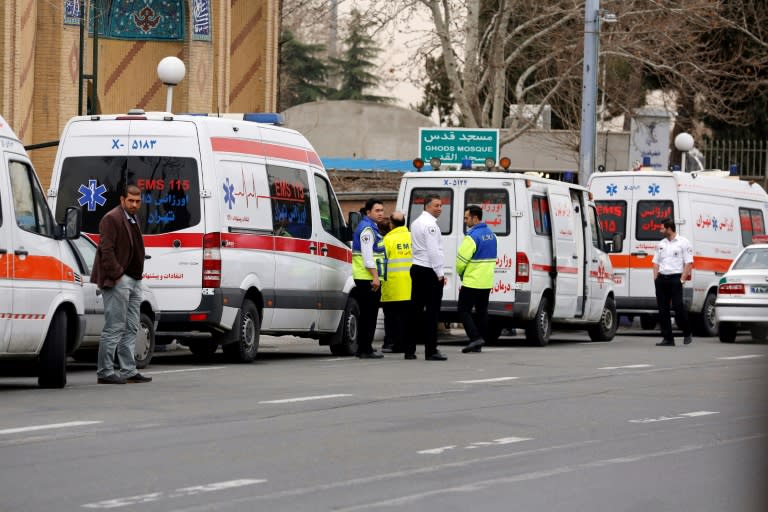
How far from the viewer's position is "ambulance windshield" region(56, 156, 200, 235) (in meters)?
16.5

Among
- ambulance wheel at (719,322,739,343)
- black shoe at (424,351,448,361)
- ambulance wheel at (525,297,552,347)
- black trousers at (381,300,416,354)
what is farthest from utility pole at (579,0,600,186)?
black shoe at (424,351,448,361)

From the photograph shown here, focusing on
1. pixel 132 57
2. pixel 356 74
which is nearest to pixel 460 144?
pixel 132 57

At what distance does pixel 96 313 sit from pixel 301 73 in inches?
2549

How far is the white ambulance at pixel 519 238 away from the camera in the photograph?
70.9ft

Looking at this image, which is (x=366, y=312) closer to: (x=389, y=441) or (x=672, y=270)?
(x=672, y=270)

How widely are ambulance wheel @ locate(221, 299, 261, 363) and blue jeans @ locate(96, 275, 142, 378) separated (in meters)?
2.90

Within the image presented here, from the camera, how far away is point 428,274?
1838cm

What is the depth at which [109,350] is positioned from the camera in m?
14.1

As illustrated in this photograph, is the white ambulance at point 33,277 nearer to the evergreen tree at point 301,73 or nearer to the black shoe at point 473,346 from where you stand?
the black shoe at point 473,346

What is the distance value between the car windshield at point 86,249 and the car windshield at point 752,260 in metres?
11.8

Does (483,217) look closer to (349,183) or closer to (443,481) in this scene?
(443,481)

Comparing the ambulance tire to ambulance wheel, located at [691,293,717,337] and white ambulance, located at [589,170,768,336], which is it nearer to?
white ambulance, located at [589,170,768,336]

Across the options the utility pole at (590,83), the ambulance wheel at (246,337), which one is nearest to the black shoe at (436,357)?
the ambulance wheel at (246,337)

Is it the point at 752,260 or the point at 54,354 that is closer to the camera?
the point at 54,354
